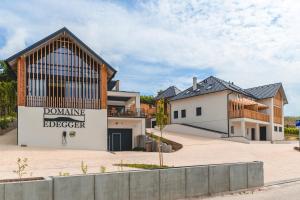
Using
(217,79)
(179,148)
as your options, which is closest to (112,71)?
(179,148)

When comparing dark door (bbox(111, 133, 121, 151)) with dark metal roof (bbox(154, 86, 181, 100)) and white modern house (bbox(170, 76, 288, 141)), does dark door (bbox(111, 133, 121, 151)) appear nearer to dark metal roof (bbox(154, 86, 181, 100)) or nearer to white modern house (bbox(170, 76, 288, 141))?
white modern house (bbox(170, 76, 288, 141))

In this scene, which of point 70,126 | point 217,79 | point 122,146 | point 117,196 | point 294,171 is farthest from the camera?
point 217,79

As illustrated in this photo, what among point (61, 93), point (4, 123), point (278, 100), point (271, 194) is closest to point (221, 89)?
point (278, 100)

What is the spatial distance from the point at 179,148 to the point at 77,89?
1013cm

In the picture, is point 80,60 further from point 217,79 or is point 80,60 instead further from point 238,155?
point 217,79

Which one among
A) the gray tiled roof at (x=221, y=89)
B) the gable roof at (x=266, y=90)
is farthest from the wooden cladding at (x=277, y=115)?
the gray tiled roof at (x=221, y=89)

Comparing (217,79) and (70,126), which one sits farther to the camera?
(217,79)

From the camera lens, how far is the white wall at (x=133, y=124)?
39.8m

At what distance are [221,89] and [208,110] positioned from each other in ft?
11.5

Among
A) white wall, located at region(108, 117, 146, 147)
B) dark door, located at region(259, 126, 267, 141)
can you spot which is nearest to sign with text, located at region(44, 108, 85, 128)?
white wall, located at region(108, 117, 146, 147)

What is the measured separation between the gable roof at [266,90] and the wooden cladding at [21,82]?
1265 inches

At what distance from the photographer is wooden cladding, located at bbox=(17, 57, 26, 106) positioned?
32781 mm

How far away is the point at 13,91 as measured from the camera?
151ft

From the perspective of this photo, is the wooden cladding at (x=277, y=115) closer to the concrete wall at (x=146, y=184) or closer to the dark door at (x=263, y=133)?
the dark door at (x=263, y=133)
